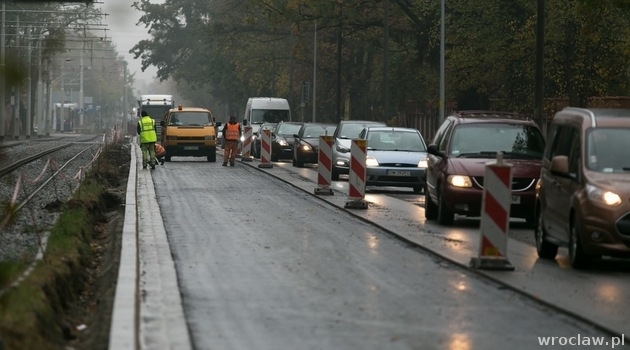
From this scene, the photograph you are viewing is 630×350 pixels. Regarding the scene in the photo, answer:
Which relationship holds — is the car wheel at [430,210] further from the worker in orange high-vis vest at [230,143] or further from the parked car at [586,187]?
the worker in orange high-vis vest at [230,143]

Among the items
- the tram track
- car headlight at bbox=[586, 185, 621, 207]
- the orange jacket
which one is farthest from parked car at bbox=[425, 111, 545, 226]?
the orange jacket

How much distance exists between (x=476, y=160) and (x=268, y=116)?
44.9 metres

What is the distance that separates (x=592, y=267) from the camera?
14172 millimetres

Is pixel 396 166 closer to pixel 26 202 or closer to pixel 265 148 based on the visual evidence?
pixel 26 202

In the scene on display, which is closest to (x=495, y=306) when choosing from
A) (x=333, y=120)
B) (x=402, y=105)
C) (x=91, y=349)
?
(x=91, y=349)

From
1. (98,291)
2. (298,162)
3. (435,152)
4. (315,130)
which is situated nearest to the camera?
(98,291)

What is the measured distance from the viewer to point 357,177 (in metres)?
23.2

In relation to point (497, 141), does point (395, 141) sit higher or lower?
lower

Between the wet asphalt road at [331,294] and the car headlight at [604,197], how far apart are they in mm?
1513

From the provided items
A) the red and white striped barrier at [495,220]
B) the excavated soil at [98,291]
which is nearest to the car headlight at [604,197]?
the red and white striped barrier at [495,220]

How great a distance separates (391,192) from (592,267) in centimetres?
1692

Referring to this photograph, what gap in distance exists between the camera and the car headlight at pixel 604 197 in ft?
43.9

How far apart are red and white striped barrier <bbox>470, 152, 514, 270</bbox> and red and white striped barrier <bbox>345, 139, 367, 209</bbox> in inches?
363

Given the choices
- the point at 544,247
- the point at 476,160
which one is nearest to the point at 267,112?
the point at 476,160
